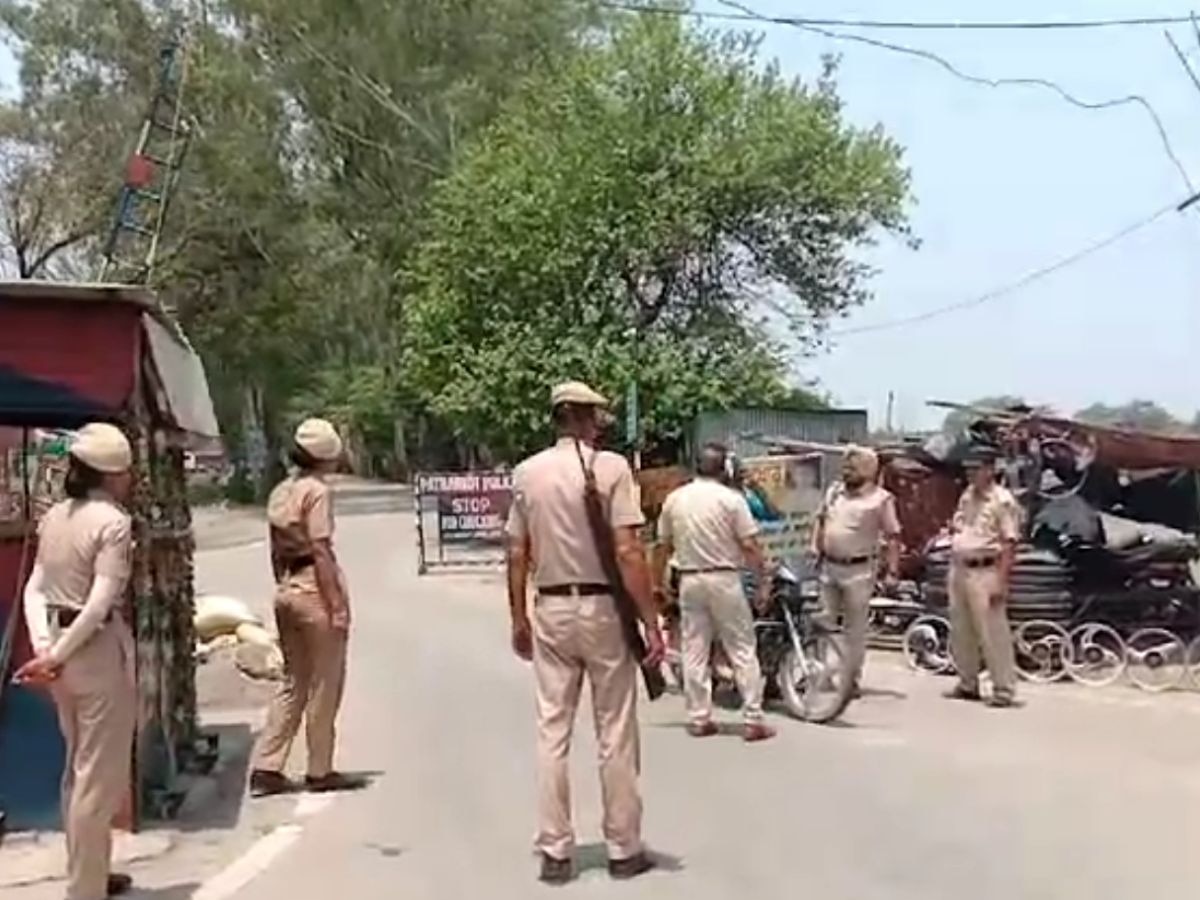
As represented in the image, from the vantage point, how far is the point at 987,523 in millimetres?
14812

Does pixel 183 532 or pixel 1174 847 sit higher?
pixel 183 532

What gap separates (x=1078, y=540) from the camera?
1722cm

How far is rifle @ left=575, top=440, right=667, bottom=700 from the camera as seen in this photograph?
8352mm

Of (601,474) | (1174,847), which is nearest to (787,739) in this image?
(1174,847)

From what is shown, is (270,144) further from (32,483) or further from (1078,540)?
(32,483)

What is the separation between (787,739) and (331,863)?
14.1ft

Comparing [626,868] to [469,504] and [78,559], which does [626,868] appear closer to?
[78,559]

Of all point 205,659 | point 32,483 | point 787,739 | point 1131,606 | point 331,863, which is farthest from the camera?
point 1131,606

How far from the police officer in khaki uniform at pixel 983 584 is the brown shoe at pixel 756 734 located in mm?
2617

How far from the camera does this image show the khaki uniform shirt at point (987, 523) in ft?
48.5

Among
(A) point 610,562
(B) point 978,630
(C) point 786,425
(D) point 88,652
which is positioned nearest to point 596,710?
(A) point 610,562

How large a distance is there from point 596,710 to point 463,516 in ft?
73.0

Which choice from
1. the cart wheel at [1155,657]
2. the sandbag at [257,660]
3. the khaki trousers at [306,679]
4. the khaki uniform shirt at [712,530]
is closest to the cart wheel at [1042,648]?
the cart wheel at [1155,657]

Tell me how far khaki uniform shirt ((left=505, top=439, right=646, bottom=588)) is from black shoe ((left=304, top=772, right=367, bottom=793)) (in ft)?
9.91
